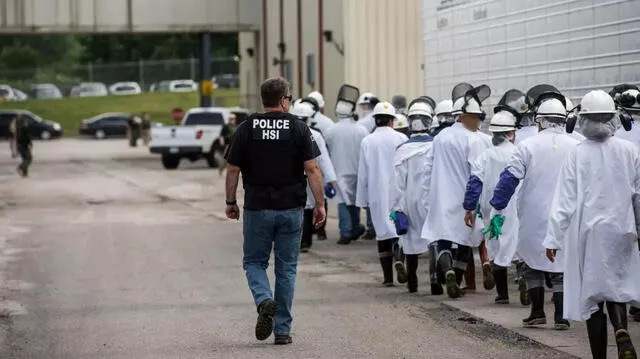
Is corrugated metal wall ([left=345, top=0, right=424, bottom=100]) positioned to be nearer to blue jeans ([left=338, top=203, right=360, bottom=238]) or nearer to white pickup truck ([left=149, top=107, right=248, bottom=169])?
blue jeans ([left=338, top=203, right=360, bottom=238])

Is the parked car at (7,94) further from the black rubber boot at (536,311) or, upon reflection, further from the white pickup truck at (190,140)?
the black rubber boot at (536,311)

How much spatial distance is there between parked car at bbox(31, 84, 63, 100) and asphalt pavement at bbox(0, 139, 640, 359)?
59495mm

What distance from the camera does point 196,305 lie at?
525 inches

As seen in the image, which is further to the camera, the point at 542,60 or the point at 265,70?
the point at 265,70

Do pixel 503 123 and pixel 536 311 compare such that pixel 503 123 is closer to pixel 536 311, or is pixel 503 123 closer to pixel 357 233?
pixel 536 311

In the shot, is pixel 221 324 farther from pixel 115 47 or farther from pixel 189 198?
pixel 115 47

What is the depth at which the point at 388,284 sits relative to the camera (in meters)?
14.8

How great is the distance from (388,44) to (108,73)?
58409mm

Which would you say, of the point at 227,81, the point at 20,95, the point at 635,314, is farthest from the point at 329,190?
the point at 20,95

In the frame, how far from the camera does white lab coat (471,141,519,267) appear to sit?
41.7 feet

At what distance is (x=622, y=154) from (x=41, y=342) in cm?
453

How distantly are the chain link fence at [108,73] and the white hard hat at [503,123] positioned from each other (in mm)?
72512

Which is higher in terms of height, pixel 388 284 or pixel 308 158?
pixel 308 158

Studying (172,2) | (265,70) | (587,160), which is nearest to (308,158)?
(587,160)
